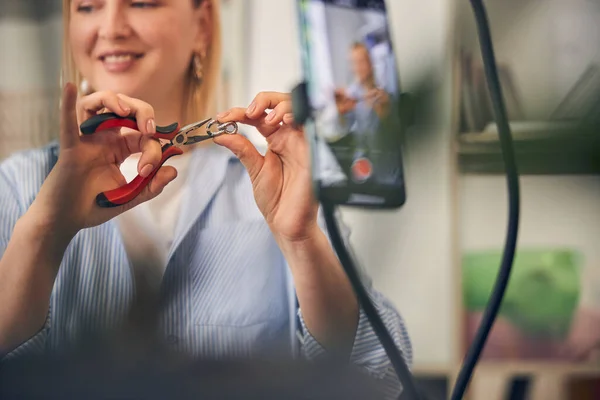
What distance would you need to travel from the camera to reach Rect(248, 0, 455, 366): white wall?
44cm

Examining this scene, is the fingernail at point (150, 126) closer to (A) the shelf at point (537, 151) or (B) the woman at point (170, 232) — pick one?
(B) the woman at point (170, 232)

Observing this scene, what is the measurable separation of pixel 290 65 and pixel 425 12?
0.38ft

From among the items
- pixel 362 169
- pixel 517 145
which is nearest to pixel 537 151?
pixel 517 145

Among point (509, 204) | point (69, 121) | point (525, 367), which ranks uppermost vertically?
point (69, 121)

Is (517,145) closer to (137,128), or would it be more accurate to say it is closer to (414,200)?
(414,200)

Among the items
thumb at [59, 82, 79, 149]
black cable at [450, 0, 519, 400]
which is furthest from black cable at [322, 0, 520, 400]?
thumb at [59, 82, 79, 149]

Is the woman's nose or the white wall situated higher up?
the woman's nose

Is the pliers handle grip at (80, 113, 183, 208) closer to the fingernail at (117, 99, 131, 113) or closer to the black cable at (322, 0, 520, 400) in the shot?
the fingernail at (117, 99, 131, 113)

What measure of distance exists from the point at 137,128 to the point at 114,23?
87mm

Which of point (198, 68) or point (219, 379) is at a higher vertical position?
point (198, 68)

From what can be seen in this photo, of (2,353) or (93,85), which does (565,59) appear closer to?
(93,85)

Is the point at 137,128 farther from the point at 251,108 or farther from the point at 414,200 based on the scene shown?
the point at 414,200

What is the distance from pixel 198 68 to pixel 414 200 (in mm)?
209

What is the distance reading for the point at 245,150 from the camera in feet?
1.46
